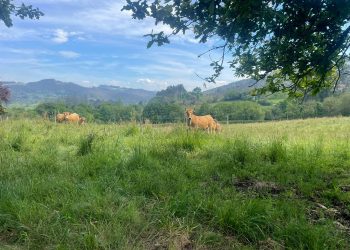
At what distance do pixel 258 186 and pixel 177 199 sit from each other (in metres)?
1.51

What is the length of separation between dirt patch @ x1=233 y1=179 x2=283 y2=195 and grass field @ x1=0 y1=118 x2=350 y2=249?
0.05ft

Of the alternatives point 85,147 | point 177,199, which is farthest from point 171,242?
point 85,147

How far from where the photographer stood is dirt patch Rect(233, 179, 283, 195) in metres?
5.25

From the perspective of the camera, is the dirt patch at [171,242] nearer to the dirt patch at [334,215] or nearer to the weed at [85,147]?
the dirt patch at [334,215]

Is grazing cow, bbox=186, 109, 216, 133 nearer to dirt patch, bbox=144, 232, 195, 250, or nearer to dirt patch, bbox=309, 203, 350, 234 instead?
dirt patch, bbox=309, 203, 350, 234

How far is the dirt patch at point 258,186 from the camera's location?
5.25 metres

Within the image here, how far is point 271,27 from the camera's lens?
15.6 ft

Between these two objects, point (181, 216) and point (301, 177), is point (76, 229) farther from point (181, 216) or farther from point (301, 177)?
point (301, 177)

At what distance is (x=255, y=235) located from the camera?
3760 millimetres

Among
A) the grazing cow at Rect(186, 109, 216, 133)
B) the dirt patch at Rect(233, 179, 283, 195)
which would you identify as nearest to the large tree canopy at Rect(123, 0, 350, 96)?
the dirt patch at Rect(233, 179, 283, 195)

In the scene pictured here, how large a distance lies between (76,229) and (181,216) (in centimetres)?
110

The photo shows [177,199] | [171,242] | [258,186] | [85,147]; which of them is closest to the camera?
[171,242]

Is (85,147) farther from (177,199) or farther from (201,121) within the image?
(201,121)

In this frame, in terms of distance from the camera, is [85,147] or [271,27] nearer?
[271,27]
